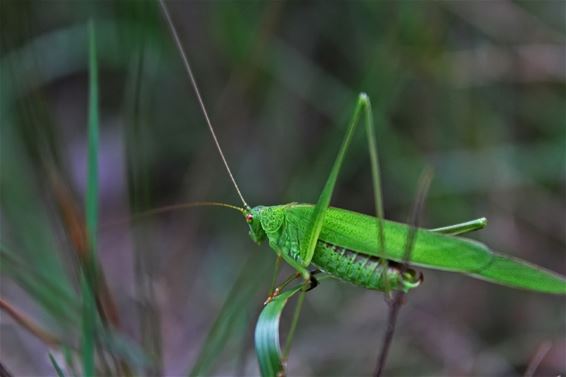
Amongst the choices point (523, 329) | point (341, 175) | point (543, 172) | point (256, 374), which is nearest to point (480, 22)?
point (543, 172)

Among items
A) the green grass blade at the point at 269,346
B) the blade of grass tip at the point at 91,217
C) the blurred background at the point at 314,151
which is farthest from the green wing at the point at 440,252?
the blurred background at the point at 314,151

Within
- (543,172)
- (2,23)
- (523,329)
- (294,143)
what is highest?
(2,23)

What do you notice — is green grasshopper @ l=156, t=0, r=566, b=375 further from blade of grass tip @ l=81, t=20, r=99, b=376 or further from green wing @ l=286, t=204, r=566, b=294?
blade of grass tip @ l=81, t=20, r=99, b=376

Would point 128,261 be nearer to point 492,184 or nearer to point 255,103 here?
point 255,103

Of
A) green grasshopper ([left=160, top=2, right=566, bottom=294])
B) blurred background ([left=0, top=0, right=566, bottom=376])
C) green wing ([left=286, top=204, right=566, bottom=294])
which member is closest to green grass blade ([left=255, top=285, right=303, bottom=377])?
green grasshopper ([left=160, top=2, right=566, bottom=294])

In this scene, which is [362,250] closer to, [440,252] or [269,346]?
[440,252]

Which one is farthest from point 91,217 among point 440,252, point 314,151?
point 314,151

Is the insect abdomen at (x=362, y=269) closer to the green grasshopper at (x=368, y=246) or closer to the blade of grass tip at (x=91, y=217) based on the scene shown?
the green grasshopper at (x=368, y=246)
